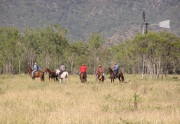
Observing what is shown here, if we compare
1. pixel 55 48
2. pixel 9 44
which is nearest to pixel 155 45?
pixel 55 48

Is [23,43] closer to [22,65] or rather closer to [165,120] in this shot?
[22,65]

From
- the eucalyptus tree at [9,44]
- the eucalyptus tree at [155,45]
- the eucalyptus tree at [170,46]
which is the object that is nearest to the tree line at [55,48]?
the eucalyptus tree at [9,44]

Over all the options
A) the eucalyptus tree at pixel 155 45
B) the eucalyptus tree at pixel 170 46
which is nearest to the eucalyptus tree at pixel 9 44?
the eucalyptus tree at pixel 155 45

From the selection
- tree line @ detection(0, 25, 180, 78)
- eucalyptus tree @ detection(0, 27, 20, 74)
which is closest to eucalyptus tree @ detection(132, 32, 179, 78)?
tree line @ detection(0, 25, 180, 78)

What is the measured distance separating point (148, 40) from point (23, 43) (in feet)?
159

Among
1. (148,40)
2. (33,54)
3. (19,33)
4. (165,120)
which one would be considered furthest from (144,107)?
(33,54)

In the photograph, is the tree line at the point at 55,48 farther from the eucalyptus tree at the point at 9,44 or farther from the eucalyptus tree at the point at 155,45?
the eucalyptus tree at the point at 155,45

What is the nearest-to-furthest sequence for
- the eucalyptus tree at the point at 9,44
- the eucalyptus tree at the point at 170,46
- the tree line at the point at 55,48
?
the eucalyptus tree at the point at 170,46, the eucalyptus tree at the point at 9,44, the tree line at the point at 55,48

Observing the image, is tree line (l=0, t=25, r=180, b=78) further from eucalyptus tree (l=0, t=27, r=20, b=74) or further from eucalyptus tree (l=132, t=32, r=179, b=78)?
eucalyptus tree (l=132, t=32, r=179, b=78)

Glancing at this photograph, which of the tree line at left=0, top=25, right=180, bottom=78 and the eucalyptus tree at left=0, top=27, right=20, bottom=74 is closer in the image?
the eucalyptus tree at left=0, top=27, right=20, bottom=74

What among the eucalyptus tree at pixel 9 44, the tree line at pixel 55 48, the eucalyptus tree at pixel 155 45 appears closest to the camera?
the eucalyptus tree at pixel 155 45

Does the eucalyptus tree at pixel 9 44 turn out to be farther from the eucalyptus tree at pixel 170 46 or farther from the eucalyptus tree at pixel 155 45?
the eucalyptus tree at pixel 170 46

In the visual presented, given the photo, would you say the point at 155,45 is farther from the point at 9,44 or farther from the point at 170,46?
the point at 9,44

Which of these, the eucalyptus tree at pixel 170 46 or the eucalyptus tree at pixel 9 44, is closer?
the eucalyptus tree at pixel 170 46
